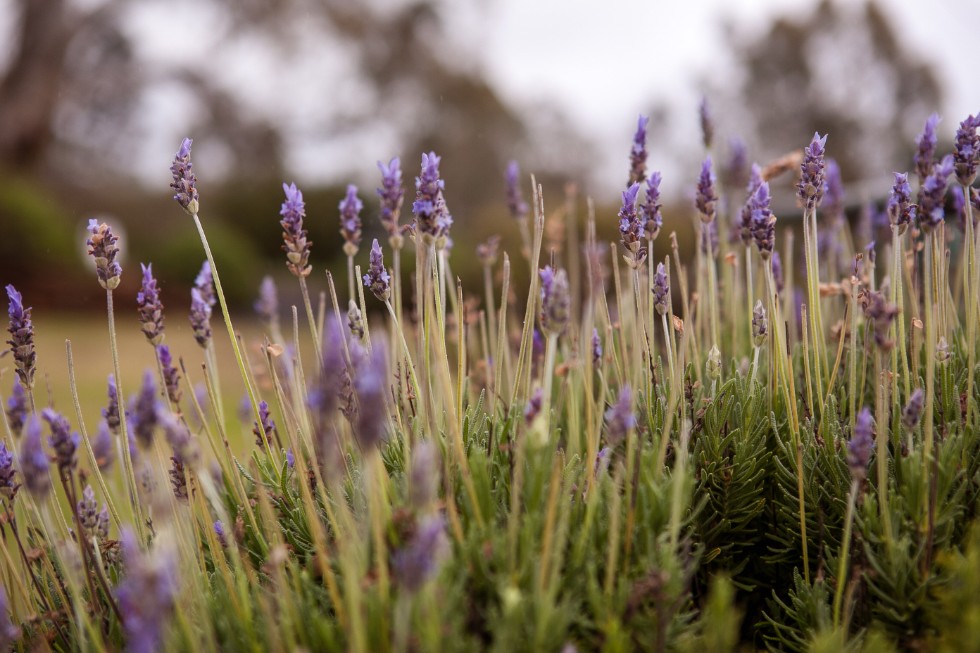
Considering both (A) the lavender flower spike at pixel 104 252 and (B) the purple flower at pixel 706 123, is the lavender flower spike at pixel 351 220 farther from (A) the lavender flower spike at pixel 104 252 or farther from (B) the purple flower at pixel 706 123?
(B) the purple flower at pixel 706 123

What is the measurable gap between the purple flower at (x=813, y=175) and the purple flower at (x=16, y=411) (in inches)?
65.1

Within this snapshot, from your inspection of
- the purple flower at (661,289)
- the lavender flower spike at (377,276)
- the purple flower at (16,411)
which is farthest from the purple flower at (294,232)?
the purple flower at (661,289)

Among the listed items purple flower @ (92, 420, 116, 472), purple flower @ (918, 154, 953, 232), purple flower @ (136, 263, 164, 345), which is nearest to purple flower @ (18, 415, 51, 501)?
purple flower @ (136, 263, 164, 345)

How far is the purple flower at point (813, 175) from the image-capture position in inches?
63.1

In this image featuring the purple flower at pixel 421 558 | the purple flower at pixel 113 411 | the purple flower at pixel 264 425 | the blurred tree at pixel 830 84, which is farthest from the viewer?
the blurred tree at pixel 830 84

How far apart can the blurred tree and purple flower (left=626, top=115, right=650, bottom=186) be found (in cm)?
2098

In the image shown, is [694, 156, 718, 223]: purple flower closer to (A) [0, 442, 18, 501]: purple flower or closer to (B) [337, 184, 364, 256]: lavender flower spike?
(B) [337, 184, 364, 256]: lavender flower spike

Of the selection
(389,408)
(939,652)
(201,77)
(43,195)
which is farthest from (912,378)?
(201,77)

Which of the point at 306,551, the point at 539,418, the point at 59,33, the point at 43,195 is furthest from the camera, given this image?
the point at 59,33

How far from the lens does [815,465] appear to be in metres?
1.61

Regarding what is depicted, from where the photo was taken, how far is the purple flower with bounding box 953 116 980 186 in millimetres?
1561

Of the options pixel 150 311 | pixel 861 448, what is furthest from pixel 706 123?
pixel 150 311

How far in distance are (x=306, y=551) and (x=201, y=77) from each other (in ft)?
59.3

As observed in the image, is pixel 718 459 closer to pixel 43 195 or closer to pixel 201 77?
pixel 43 195
